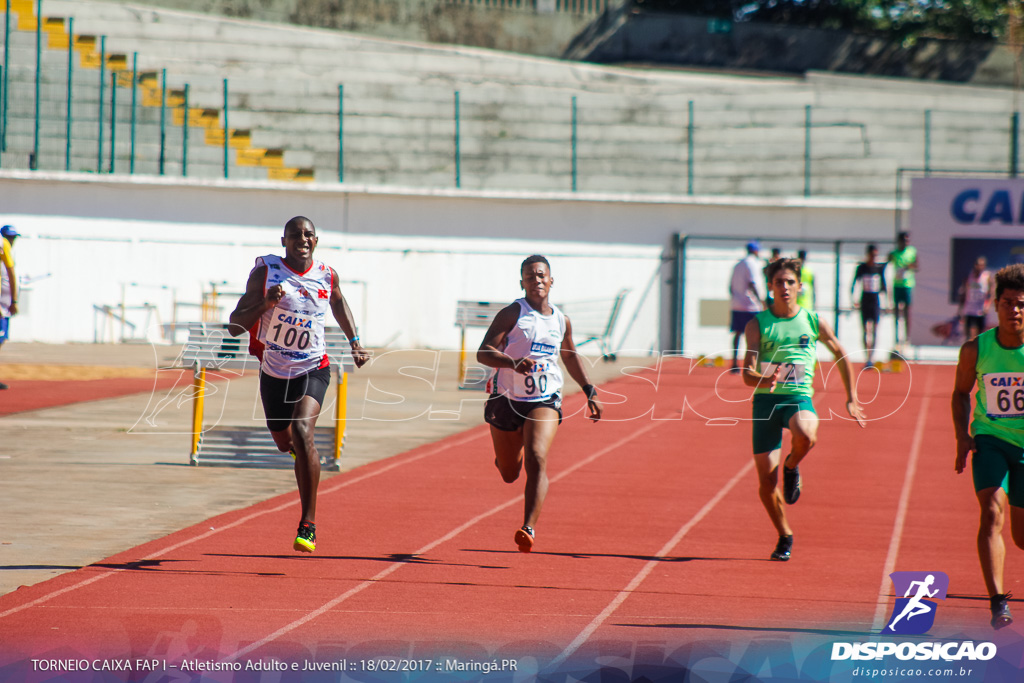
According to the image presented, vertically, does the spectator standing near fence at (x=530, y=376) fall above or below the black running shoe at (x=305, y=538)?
above

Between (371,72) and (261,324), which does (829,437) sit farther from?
(371,72)

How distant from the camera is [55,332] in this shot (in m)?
26.0

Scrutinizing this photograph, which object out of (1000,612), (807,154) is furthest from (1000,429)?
(807,154)

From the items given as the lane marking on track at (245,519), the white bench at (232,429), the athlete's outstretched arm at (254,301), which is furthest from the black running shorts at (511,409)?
the white bench at (232,429)

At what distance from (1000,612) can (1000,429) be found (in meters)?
0.90

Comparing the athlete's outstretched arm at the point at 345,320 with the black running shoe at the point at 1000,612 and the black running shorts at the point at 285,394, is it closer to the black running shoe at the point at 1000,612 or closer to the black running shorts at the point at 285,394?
the black running shorts at the point at 285,394

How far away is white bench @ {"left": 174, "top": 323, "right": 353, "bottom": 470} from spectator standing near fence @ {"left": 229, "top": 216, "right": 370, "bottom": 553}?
10.3 feet

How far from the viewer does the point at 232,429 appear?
12.0 meters

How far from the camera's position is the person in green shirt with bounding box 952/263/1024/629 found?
21.0 feet

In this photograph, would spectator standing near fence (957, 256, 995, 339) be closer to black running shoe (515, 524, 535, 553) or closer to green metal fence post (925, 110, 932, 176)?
green metal fence post (925, 110, 932, 176)

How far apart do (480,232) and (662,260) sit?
3.84m

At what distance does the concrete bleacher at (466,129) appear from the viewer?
96.1ft

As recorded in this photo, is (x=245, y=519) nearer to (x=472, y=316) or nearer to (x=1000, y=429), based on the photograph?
(x=1000, y=429)

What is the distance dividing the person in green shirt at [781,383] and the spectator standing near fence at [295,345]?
272 centimetres
